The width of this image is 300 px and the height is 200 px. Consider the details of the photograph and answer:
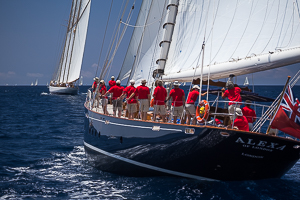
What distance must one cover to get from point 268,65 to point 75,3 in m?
76.1

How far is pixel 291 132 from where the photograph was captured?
9.77 meters

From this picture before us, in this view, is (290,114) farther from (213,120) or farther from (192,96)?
(192,96)

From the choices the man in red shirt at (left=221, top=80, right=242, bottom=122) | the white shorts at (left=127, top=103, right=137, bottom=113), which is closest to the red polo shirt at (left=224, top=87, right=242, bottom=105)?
the man in red shirt at (left=221, top=80, right=242, bottom=122)

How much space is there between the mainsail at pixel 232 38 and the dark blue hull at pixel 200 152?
2.58 meters

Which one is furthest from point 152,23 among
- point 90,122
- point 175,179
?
point 175,179

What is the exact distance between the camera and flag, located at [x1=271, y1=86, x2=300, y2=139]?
32.0 ft

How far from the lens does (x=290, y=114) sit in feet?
32.3

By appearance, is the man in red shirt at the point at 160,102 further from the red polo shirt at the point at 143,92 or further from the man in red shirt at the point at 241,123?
the man in red shirt at the point at 241,123

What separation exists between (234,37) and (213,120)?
3.12 m

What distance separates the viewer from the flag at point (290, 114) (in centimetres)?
977

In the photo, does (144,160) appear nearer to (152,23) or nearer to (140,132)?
(140,132)

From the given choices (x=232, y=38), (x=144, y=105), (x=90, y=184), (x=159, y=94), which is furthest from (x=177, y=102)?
(x=90, y=184)

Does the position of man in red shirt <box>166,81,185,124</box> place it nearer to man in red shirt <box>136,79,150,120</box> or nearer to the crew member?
man in red shirt <box>136,79,150,120</box>

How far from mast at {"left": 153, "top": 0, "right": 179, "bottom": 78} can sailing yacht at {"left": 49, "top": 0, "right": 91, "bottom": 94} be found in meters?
58.4
